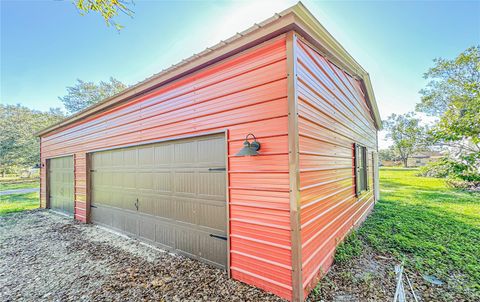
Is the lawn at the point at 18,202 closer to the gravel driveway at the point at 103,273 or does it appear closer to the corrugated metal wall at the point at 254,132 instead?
the gravel driveway at the point at 103,273

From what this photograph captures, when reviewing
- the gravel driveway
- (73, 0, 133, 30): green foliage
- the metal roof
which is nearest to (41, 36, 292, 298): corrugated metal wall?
the metal roof

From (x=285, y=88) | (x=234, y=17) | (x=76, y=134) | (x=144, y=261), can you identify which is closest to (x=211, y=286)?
(x=144, y=261)

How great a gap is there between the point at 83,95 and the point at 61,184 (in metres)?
15.1

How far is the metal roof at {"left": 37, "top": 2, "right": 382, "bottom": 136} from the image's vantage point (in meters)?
2.29

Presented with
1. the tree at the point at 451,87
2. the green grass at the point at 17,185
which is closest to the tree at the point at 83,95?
the green grass at the point at 17,185

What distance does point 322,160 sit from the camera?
3.04 m

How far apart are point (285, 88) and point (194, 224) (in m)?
2.67

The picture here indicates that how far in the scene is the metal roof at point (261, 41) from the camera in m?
2.29

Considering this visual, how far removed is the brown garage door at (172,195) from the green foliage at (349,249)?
191cm

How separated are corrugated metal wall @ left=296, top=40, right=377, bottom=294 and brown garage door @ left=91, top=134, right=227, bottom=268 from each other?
4.03 ft

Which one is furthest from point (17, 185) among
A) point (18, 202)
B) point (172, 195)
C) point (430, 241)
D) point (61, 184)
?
point (430, 241)

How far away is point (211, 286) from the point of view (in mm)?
2645

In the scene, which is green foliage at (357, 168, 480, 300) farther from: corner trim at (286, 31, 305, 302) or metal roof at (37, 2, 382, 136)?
metal roof at (37, 2, 382, 136)

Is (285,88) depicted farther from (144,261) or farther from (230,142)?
(144,261)
